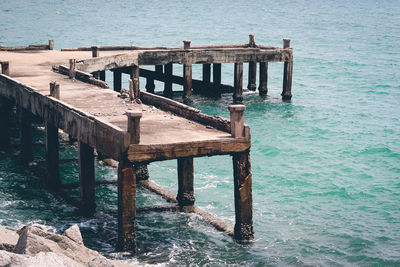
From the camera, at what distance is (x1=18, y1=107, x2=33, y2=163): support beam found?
2370 cm

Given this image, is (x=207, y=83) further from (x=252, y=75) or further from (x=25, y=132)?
(x=25, y=132)

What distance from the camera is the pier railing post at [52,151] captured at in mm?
20703

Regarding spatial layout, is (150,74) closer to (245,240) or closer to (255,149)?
(255,149)

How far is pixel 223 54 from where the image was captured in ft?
116

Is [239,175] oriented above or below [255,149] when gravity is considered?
above

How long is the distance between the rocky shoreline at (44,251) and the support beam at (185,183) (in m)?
6.52

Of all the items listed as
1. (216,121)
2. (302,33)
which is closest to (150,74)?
(216,121)

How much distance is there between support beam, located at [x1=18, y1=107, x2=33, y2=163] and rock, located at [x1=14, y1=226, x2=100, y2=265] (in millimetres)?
11308

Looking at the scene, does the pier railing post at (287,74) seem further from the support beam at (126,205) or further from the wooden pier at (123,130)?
the support beam at (126,205)

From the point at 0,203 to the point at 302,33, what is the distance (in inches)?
3084

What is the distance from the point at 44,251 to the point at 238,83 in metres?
26.2

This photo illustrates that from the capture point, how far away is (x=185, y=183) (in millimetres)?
20281

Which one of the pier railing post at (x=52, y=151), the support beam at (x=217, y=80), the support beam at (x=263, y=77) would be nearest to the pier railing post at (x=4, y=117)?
the pier railing post at (x=52, y=151)

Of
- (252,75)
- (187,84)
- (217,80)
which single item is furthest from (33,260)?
(252,75)
